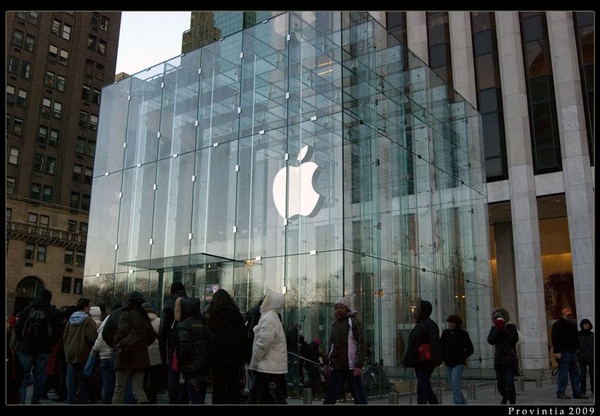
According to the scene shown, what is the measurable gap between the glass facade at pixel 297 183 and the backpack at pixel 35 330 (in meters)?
5.01

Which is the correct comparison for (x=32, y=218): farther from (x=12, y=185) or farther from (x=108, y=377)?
(x=108, y=377)

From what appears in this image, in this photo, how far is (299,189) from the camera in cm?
1381

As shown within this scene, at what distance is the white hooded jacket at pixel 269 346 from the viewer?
27.0 feet

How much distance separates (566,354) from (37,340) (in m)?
10.1

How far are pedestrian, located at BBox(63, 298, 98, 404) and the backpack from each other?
0.62 m

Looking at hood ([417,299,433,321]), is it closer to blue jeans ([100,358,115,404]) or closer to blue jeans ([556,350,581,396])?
blue jeans ([556,350,581,396])

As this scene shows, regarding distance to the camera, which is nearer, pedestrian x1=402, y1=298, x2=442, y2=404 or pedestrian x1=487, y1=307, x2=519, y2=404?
pedestrian x1=402, y1=298, x2=442, y2=404

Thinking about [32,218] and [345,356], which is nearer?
[345,356]

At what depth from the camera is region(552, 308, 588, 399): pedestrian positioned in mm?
11875

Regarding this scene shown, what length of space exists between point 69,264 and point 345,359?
53231 millimetres

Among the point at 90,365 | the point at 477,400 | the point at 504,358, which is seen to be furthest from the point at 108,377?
the point at 477,400

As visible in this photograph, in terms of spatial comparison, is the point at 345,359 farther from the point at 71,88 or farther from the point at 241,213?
the point at 71,88

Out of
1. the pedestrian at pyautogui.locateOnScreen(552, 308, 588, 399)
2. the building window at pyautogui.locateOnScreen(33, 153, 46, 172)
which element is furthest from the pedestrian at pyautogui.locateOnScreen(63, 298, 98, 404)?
the building window at pyautogui.locateOnScreen(33, 153, 46, 172)
